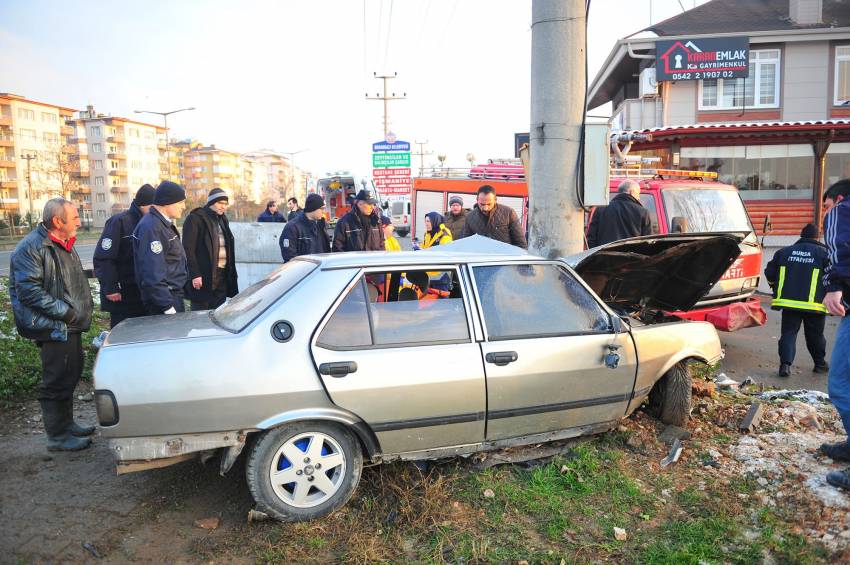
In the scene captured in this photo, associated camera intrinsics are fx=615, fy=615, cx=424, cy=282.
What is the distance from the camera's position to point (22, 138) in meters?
78.0

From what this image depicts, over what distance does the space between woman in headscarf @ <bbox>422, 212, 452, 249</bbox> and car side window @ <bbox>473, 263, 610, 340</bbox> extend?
404 cm

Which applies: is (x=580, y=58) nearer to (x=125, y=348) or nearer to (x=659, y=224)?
(x=659, y=224)

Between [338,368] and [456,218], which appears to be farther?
[456,218]

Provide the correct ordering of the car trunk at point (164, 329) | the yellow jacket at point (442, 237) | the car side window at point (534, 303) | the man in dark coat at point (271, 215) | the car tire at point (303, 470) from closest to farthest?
the car tire at point (303, 470) → the car trunk at point (164, 329) → the car side window at point (534, 303) → the yellow jacket at point (442, 237) → the man in dark coat at point (271, 215)

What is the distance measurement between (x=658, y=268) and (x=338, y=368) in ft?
10.1

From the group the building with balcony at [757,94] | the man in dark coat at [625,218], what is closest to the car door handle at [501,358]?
the man in dark coat at [625,218]

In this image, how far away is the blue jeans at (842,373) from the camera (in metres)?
3.73

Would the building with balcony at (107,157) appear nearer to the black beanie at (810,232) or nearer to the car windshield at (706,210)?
the car windshield at (706,210)

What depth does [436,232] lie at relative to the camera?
845 cm

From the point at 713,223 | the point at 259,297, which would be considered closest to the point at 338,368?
the point at 259,297

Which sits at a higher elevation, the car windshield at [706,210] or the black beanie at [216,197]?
the black beanie at [216,197]

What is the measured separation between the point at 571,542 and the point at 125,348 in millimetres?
2604

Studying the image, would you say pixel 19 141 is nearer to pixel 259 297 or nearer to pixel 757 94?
pixel 757 94

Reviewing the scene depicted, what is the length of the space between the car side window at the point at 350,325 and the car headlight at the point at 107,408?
108 cm
